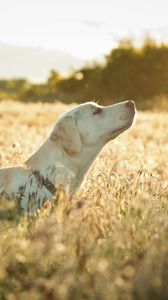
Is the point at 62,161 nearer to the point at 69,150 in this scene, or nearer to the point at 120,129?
the point at 69,150

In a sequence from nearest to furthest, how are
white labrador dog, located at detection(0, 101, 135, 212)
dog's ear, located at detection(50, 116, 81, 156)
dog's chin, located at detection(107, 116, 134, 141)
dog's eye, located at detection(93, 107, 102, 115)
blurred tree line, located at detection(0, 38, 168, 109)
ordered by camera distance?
white labrador dog, located at detection(0, 101, 135, 212), dog's ear, located at detection(50, 116, 81, 156), dog's chin, located at detection(107, 116, 134, 141), dog's eye, located at detection(93, 107, 102, 115), blurred tree line, located at detection(0, 38, 168, 109)

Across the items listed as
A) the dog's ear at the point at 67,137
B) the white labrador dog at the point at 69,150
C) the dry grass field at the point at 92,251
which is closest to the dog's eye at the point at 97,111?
the white labrador dog at the point at 69,150

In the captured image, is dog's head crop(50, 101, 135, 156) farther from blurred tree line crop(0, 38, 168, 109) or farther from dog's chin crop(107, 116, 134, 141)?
blurred tree line crop(0, 38, 168, 109)

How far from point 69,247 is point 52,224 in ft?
1.23

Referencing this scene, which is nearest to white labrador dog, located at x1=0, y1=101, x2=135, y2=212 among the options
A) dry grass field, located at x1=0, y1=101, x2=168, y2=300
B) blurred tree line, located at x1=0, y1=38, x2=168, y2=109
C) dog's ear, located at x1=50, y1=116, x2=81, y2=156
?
dog's ear, located at x1=50, y1=116, x2=81, y2=156

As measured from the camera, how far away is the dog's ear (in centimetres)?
732

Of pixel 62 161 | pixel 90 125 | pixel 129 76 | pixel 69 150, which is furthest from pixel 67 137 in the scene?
pixel 129 76

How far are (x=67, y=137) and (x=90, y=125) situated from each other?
378 mm

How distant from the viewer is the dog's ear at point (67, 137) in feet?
24.0

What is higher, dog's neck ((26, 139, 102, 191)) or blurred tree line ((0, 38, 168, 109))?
dog's neck ((26, 139, 102, 191))

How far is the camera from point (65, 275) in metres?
3.86

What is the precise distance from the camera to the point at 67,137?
7320 millimetres

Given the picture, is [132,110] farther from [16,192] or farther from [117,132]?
[16,192]

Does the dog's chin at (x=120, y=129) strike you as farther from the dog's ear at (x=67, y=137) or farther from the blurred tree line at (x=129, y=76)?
the blurred tree line at (x=129, y=76)
